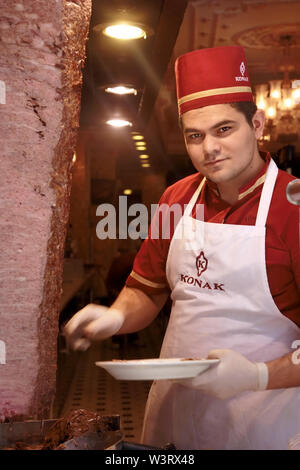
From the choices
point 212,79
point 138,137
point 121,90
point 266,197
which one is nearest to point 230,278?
point 266,197

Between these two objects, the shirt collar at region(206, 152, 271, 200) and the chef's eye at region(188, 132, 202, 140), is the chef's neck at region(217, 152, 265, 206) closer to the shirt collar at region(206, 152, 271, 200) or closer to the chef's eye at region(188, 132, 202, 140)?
the shirt collar at region(206, 152, 271, 200)

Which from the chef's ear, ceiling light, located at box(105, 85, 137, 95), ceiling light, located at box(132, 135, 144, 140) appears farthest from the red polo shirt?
ceiling light, located at box(132, 135, 144, 140)

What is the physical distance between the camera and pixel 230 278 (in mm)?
1799

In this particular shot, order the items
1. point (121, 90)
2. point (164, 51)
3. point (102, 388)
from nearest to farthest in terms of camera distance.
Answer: point (164, 51) < point (121, 90) < point (102, 388)

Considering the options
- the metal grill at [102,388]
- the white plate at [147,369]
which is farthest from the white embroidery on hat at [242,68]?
the metal grill at [102,388]

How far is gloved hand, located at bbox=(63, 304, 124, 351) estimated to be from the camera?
1.68m

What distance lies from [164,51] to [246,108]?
0.95 meters

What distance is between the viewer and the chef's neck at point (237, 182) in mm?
1896

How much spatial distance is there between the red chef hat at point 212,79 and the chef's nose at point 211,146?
0.12 m

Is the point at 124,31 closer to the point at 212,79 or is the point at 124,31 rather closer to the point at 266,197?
the point at 212,79

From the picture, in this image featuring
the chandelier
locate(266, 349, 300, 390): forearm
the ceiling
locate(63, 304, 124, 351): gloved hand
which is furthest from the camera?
the chandelier

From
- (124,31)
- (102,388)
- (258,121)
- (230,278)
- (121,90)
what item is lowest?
(102,388)

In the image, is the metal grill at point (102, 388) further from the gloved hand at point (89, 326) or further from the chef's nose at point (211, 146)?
the chef's nose at point (211, 146)
